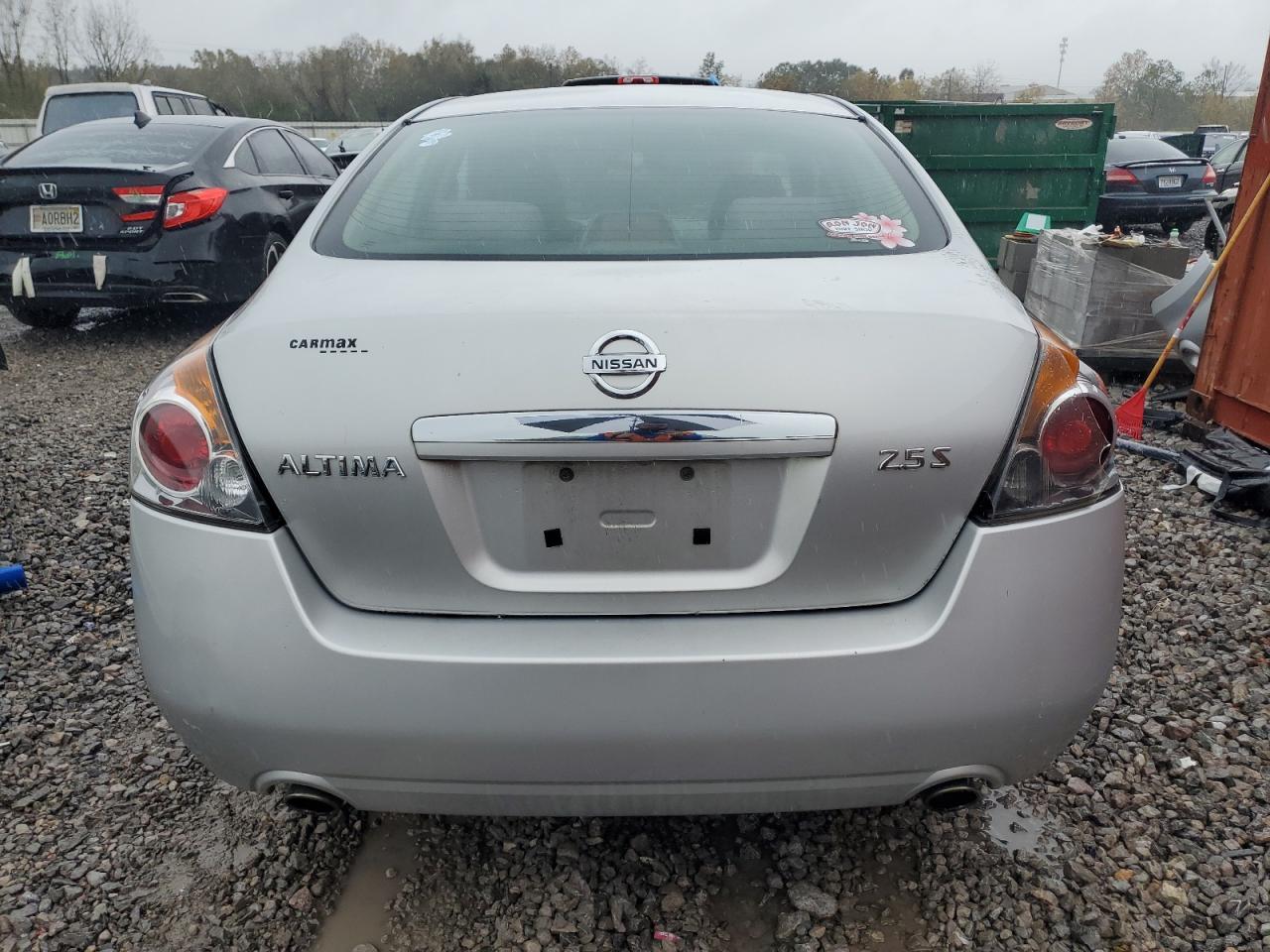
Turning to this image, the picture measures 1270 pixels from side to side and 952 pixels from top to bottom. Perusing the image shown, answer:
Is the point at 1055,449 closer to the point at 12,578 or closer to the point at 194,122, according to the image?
the point at 12,578

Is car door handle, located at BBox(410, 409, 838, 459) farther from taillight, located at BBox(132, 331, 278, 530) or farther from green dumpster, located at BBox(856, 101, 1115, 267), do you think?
green dumpster, located at BBox(856, 101, 1115, 267)

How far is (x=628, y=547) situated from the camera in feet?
4.98

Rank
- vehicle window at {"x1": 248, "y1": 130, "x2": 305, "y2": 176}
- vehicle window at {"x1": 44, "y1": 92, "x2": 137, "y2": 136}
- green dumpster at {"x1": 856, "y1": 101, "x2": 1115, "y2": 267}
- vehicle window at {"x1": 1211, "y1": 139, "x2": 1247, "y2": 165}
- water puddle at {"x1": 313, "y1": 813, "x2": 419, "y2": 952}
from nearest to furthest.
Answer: water puddle at {"x1": 313, "y1": 813, "x2": 419, "y2": 952} < vehicle window at {"x1": 248, "y1": 130, "x2": 305, "y2": 176} < green dumpster at {"x1": 856, "y1": 101, "x2": 1115, "y2": 267} < vehicle window at {"x1": 44, "y1": 92, "x2": 137, "y2": 136} < vehicle window at {"x1": 1211, "y1": 139, "x2": 1247, "y2": 165}

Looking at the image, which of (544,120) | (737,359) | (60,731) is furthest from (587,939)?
(544,120)

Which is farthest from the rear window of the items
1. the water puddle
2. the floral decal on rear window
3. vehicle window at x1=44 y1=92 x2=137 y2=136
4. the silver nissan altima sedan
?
vehicle window at x1=44 y1=92 x2=137 y2=136

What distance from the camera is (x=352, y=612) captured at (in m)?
1.54

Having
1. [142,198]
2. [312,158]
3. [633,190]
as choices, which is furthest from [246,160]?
[633,190]

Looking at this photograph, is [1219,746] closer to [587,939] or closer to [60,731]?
[587,939]

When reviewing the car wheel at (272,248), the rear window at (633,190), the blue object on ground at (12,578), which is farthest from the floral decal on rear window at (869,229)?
the car wheel at (272,248)

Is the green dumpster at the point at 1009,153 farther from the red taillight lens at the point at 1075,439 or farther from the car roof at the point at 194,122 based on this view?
the red taillight lens at the point at 1075,439

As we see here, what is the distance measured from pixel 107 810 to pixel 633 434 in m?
1.65

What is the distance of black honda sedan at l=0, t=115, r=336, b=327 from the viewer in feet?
19.4

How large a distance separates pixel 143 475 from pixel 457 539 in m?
0.57

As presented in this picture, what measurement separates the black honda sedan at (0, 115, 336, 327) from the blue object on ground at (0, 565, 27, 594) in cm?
334
